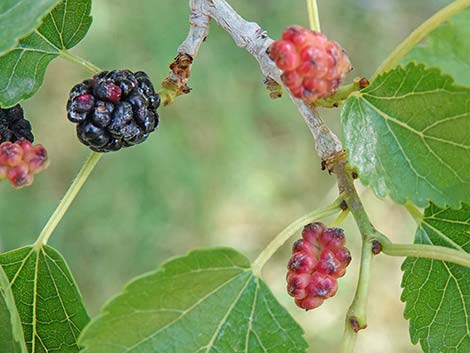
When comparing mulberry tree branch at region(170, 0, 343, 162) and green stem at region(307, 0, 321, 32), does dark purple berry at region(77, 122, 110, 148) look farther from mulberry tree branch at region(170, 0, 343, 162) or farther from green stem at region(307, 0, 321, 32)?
green stem at region(307, 0, 321, 32)

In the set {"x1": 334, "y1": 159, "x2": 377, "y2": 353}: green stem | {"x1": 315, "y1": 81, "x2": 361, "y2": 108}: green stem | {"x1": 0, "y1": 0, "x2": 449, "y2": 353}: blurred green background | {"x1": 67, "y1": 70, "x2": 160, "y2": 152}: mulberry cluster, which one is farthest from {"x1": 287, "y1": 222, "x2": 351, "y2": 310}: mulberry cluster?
{"x1": 0, "y1": 0, "x2": 449, "y2": 353}: blurred green background

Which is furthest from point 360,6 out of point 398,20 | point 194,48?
point 194,48

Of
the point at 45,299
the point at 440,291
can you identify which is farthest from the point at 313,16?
the point at 45,299

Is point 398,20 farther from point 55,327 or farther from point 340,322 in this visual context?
point 55,327

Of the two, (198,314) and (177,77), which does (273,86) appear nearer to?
(177,77)

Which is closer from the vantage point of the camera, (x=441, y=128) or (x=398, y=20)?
(x=441, y=128)

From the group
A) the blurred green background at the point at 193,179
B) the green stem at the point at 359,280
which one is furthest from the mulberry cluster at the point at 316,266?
the blurred green background at the point at 193,179
